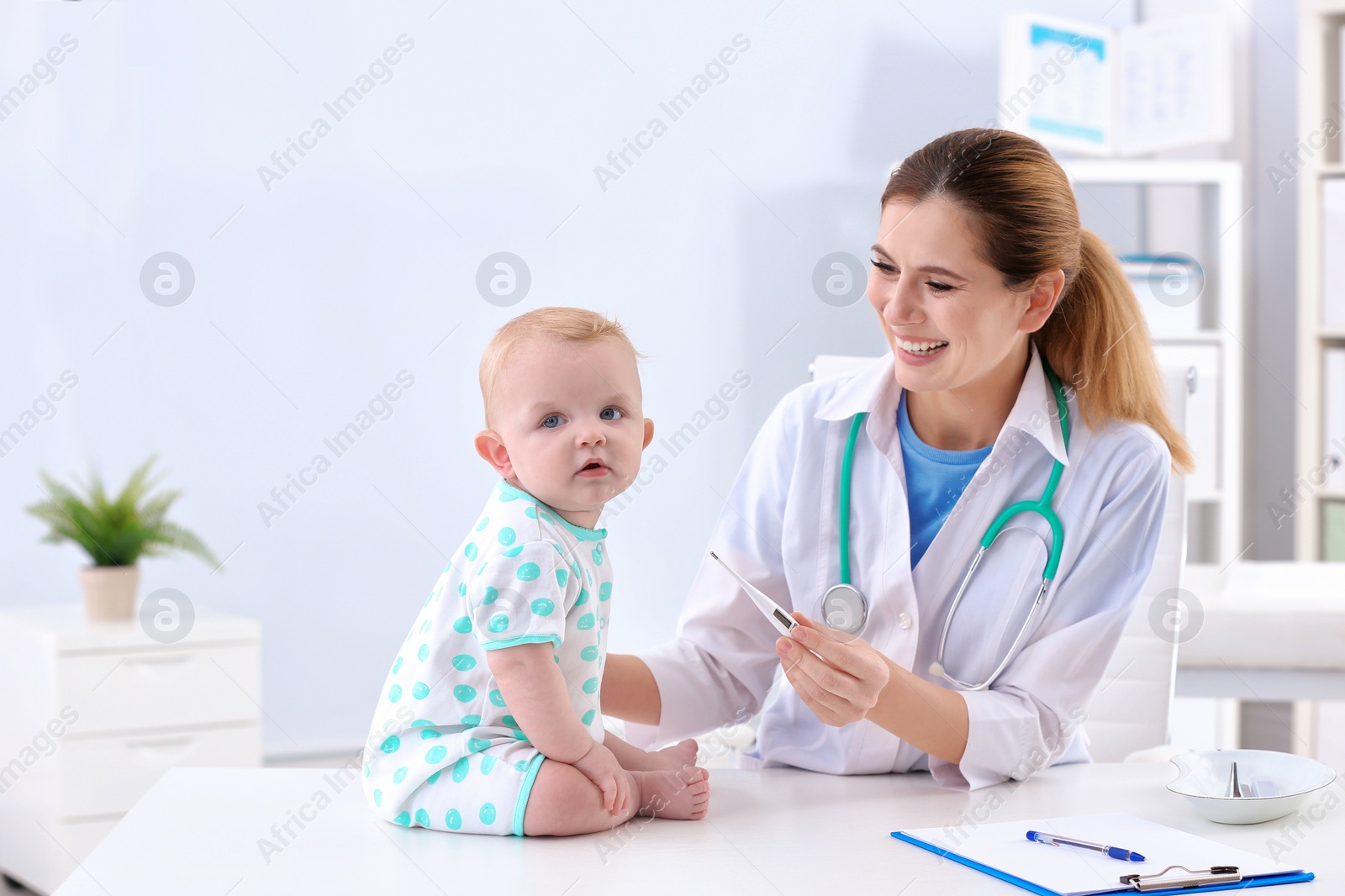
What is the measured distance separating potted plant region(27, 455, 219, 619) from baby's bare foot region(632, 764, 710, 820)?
2.15 m

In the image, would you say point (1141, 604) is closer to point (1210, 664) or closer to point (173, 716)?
point (1210, 664)

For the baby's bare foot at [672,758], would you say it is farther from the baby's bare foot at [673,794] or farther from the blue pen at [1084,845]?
the blue pen at [1084,845]

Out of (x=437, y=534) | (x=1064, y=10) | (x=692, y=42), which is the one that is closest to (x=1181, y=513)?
(x=437, y=534)

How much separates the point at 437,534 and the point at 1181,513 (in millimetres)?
2083

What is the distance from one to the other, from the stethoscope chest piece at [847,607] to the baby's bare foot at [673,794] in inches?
14.5

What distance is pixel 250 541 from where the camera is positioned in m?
3.19

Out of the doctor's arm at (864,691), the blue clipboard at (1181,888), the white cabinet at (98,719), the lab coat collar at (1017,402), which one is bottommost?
the white cabinet at (98,719)

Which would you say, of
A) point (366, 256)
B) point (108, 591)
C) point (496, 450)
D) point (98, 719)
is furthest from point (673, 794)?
point (366, 256)

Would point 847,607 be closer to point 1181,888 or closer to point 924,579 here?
point 924,579

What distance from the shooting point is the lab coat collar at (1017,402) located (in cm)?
145

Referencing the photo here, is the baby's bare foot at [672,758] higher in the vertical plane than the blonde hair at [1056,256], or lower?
lower

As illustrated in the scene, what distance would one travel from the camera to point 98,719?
267 cm

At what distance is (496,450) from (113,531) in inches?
86.0

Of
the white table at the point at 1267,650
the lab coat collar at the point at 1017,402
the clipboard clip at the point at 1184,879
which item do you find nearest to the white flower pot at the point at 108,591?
the lab coat collar at the point at 1017,402
